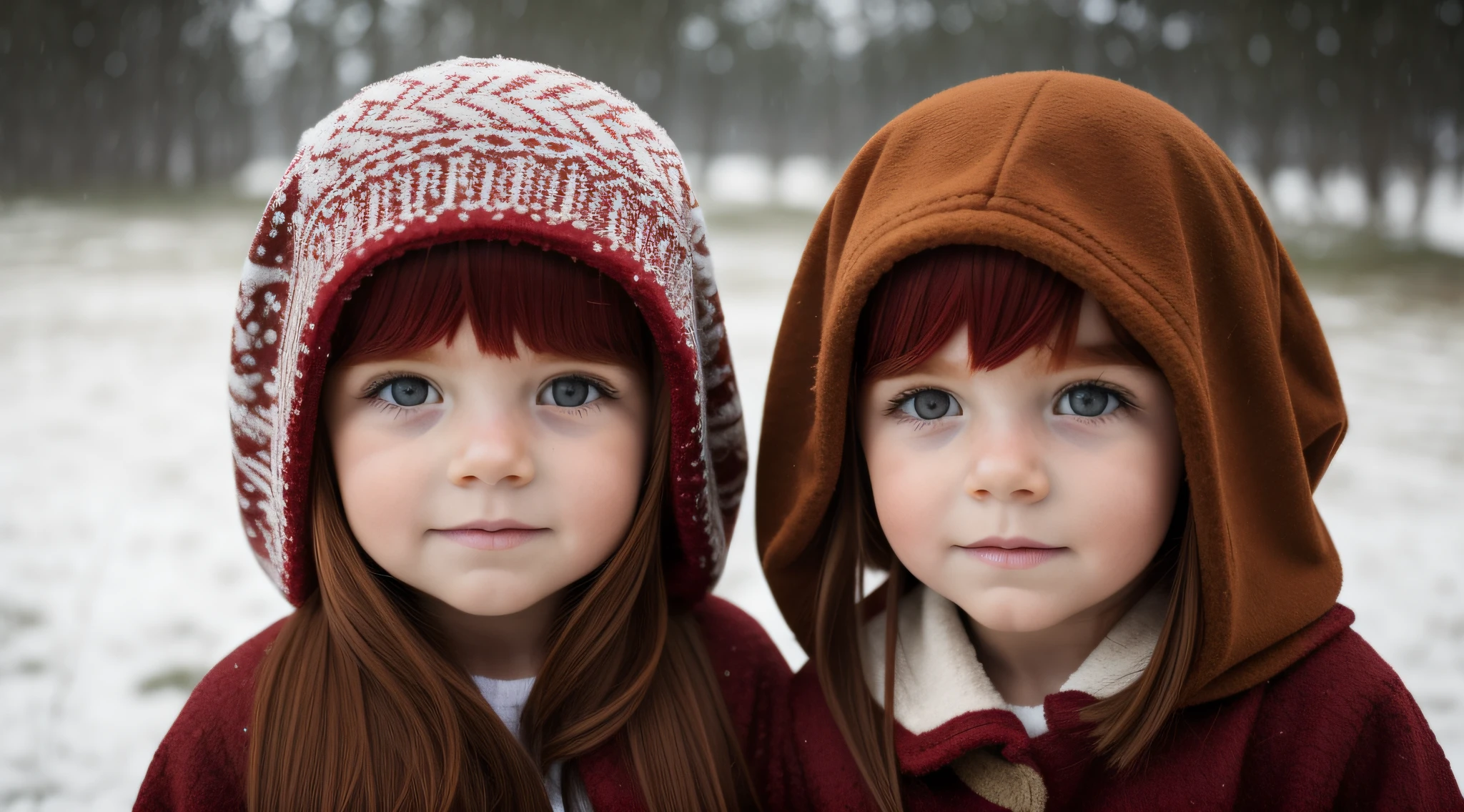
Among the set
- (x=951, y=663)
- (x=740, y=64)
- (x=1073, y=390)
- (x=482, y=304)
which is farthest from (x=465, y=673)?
(x=740, y=64)

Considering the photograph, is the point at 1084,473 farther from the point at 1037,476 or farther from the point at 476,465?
the point at 476,465

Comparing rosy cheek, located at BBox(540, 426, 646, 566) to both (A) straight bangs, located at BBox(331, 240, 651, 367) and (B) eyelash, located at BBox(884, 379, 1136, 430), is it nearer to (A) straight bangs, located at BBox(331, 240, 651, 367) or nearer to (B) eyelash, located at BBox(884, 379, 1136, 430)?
(A) straight bangs, located at BBox(331, 240, 651, 367)

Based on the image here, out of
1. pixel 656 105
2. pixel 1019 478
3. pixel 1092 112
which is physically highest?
pixel 656 105

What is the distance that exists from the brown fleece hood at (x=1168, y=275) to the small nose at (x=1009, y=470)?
0.16m

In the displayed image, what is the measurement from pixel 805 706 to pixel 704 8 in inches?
171

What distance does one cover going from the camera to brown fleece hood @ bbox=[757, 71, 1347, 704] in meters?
1.18

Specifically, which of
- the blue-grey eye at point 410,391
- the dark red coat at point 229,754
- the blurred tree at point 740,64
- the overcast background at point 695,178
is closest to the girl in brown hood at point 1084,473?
the dark red coat at point 229,754

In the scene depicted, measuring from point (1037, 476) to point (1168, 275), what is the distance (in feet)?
0.85

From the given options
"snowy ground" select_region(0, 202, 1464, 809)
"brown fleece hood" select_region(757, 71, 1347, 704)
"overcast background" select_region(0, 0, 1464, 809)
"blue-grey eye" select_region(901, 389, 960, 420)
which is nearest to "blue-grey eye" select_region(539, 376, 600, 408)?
"brown fleece hood" select_region(757, 71, 1347, 704)

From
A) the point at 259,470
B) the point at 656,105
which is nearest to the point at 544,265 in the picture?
the point at 259,470

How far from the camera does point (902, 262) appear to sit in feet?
4.23

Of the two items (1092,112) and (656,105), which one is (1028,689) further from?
(656,105)

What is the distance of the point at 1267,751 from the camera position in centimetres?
132

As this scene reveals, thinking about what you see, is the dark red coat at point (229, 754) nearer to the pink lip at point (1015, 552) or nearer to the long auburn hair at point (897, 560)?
the long auburn hair at point (897, 560)
